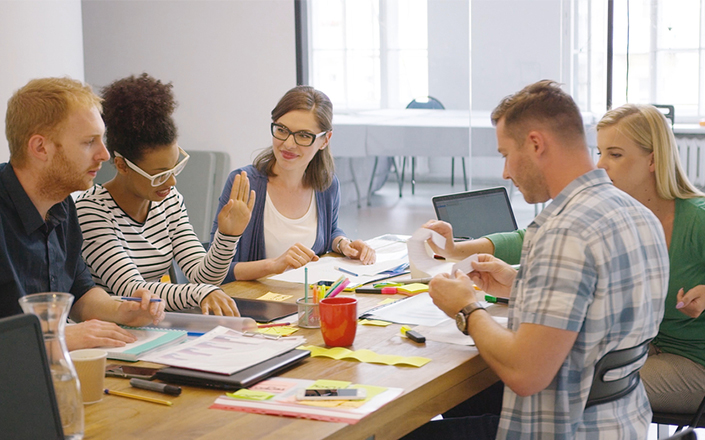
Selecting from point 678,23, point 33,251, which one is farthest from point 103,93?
point 678,23

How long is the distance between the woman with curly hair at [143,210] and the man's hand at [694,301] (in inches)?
50.7

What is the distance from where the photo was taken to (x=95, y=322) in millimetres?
1770

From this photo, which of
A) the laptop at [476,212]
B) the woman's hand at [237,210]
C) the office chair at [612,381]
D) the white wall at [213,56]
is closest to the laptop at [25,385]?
the office chair at [612,381]

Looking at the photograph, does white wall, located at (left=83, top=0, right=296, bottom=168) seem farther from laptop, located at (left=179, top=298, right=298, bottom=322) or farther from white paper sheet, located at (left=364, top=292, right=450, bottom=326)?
white paper sheet, located at (left=364, top=292, right=450, bottom=326)

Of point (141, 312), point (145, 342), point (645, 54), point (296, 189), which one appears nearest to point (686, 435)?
point (145, 342)

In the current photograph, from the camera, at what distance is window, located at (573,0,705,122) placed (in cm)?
483

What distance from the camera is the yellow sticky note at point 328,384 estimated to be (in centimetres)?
147

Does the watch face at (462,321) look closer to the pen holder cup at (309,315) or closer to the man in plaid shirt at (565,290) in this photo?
the man in plaid shirt at (565,290)

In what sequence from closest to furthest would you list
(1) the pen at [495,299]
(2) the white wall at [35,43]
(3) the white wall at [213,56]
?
(1) the pen at [495,299] < (2) the white wall at [35,43] < (3) the white wall at [213,56]

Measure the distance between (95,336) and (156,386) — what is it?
0.30 metres

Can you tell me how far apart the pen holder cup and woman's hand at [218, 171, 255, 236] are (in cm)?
57

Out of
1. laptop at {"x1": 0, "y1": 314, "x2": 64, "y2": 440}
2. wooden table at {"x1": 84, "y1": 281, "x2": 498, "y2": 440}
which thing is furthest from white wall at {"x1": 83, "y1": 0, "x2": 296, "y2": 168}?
laptop at {"x1": 0, "y1": 314, "x2": 64, "y2": 440}

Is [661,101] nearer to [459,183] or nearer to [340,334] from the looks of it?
[459,183]

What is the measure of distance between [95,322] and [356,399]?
2.33 feet
